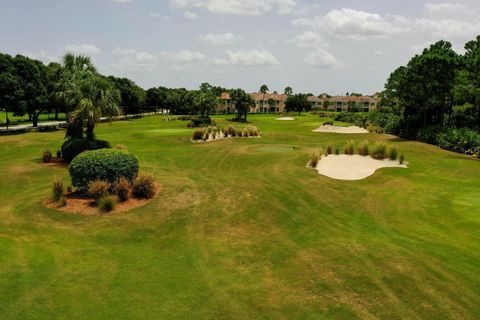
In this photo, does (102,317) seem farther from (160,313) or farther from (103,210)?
(103,210)

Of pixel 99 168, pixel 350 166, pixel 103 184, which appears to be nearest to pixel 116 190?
pixel 103 184

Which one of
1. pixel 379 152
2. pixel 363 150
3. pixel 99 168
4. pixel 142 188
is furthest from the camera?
pixel 363 150

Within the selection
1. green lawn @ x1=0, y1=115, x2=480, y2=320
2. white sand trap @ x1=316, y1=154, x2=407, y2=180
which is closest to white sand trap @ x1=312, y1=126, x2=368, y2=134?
white sand trap @ x1=316, y1=154, x2=407, y2=180

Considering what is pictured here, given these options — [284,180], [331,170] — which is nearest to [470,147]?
[331,170]

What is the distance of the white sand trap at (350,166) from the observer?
87.4 ft

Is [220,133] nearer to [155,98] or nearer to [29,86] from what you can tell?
[29,86]

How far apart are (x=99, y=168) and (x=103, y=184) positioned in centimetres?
98

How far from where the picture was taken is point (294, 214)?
61.2 ft

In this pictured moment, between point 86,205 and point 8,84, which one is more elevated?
point 8,84

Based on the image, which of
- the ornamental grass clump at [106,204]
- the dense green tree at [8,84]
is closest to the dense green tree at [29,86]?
the dense green tree at [8,84]

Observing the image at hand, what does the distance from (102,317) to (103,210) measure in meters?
8.98

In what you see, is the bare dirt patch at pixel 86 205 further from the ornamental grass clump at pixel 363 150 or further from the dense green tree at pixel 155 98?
the dense green tree at pixel 155 98

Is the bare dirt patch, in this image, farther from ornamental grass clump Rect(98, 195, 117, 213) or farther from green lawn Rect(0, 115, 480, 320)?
green lawn Rect(0, 115, 480, 320)

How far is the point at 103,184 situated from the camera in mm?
19250
